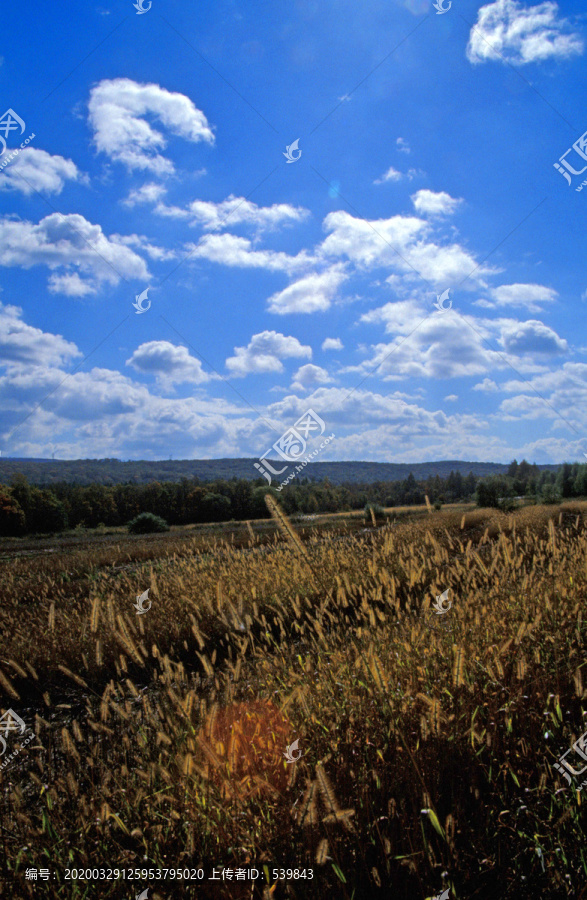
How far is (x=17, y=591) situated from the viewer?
8.26 m

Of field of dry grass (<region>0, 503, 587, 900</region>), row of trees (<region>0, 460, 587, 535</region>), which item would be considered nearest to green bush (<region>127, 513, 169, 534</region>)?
row of trees (<region>0, 460, 587, 535</region>)

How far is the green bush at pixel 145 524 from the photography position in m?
22.5

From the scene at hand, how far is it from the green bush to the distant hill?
6.80ft

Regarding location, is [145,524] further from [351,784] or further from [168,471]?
[168,471]

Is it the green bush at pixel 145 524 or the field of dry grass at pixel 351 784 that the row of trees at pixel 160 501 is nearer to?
the green bush at pixel 145 524

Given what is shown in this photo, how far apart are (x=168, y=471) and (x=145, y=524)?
48.7 m

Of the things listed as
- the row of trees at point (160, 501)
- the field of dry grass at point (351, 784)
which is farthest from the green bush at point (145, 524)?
the field of dry grass at point (351, 784)

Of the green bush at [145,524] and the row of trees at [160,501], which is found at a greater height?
the row of trees at [160,501]

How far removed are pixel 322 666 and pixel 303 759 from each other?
0.88m

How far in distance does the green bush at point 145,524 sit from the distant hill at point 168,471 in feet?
6.80

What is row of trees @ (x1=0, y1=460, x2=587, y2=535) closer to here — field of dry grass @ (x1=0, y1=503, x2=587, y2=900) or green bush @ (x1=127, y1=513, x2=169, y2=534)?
green bush @ (x1=127, y1=513, x2=169, y2=534)

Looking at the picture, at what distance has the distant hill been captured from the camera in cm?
3513

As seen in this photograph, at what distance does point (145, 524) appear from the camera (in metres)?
22.7

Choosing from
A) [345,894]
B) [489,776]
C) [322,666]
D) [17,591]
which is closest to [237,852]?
[345,894]
